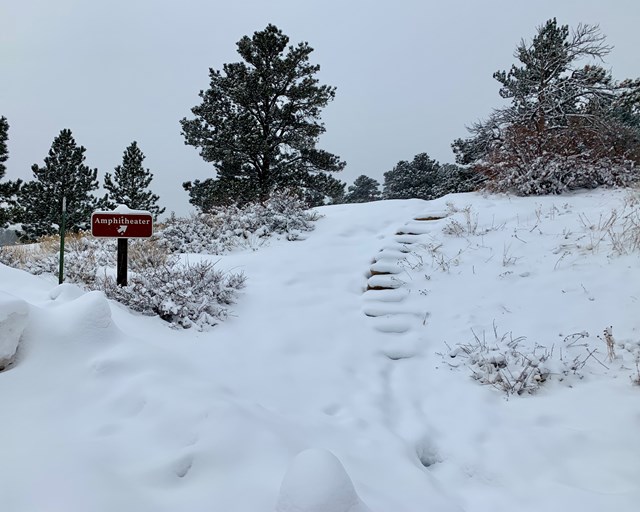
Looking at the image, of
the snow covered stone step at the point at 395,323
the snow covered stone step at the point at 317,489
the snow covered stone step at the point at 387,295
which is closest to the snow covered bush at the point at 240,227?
the snow covered stone step at the point at 387,295

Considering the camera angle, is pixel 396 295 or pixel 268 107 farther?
pixel 268 107

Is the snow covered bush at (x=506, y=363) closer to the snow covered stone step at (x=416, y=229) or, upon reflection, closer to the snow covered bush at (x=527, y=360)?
the snow covered bush at (x=527, y=360)

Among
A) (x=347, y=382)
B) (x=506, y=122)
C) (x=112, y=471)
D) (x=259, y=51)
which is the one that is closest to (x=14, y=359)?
(x=112, y=471)

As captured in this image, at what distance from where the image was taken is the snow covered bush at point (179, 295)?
400 centimetres

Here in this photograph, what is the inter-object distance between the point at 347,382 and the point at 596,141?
834cm

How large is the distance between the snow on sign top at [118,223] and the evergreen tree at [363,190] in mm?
33725

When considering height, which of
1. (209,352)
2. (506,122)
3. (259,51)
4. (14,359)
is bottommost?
(209,352)

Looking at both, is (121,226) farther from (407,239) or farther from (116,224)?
(407,239)

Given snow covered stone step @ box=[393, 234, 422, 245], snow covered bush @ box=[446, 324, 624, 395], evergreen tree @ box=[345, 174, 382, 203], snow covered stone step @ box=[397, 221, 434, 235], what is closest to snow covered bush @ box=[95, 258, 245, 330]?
snow covered bush @ box=[446, 324, 624, 395]

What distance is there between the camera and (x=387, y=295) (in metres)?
4.79

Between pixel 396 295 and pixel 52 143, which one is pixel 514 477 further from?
pixel 52 143

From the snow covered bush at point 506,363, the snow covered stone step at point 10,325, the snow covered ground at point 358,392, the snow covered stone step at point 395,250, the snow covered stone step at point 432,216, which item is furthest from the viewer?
the snow covered stone step at point 432,216

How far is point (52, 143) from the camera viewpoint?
19312mm

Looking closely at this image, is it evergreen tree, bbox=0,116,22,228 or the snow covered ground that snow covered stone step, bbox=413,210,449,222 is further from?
evergreen tree, bbox=0,116,22,228
